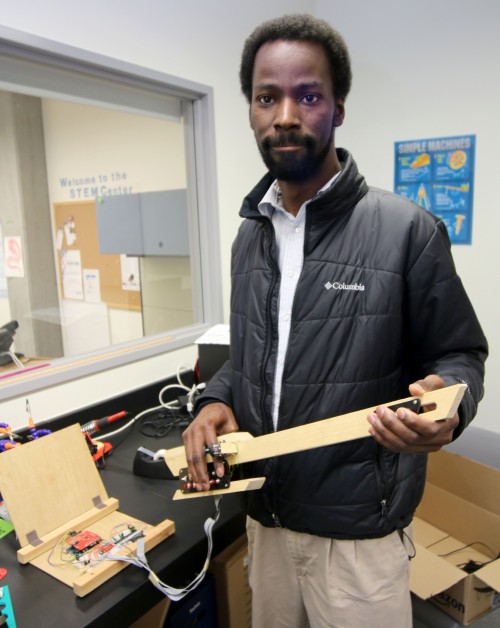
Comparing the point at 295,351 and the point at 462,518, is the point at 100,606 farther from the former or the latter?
the point at 462,518

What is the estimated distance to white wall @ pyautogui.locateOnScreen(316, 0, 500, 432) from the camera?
2.03 metres

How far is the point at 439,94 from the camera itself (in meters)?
2.15

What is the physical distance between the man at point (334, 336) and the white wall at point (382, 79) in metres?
0.97

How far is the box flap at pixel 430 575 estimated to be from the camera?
4.82 feet

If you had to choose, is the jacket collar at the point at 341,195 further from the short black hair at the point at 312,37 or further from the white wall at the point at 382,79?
the white wall at the point at 382,79

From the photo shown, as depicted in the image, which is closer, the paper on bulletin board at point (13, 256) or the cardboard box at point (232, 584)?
the cardboard box at point (232, 584)

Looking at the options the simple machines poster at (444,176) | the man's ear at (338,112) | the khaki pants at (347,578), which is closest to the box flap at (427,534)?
the khaki pants at (347,578)

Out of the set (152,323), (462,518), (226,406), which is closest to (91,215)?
(152,323)

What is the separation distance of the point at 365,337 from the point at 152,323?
64.6 inches

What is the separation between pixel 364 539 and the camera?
852 mm

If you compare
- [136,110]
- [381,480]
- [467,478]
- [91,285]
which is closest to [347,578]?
[381,480]

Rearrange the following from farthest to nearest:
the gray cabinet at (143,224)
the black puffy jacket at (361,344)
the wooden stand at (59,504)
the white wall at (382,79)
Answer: the gray cabinet at (143,224)
the white wall at (382,79)
the wooden stand at (59,504)
the black puffy jacket at (361,344)

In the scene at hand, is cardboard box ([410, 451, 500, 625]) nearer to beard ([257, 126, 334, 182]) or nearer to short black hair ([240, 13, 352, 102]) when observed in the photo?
beard ([257, 126, 334, 182])

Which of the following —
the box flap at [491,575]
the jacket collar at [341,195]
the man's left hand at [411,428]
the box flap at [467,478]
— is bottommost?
the box flap at [491,575]
